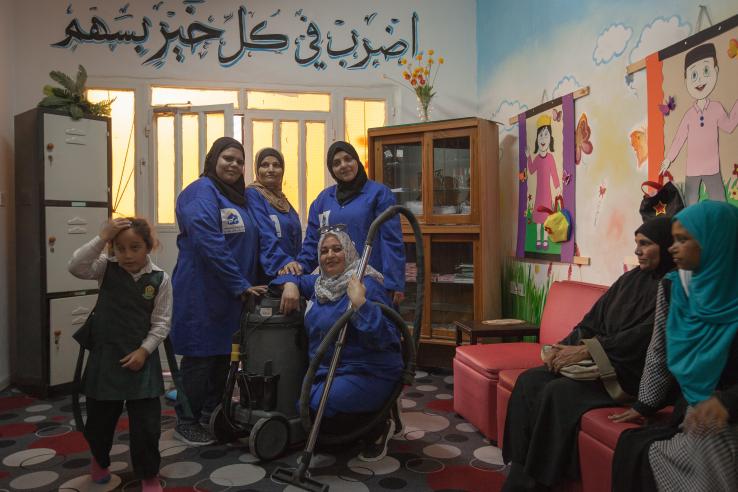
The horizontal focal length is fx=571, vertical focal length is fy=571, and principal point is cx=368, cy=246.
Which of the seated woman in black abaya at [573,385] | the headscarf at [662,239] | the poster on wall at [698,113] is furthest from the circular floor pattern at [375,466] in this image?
the poster on wall at [698,113]

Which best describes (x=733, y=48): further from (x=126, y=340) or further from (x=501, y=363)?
(x=126, y=340)

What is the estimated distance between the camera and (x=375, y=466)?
8.42 ft

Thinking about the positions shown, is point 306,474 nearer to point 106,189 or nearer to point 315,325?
point 315,325

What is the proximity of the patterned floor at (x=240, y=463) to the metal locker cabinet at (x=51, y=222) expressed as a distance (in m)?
0.62

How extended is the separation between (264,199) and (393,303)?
3.08ft

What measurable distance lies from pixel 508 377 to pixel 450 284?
192 centimetres

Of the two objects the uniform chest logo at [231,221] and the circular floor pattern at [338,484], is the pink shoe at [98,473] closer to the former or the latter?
the circular floor pattern at [338,484]

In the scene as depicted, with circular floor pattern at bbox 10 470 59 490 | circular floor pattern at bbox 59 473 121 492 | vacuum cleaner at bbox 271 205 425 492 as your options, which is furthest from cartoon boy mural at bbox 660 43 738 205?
circular floor pattern at bbox 10 470 59 490

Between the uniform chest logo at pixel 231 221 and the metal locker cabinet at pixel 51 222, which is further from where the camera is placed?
the metal locker cabinet at pixel 51 222

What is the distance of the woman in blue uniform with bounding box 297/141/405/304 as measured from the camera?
9.75ft

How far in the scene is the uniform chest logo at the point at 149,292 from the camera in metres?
2.31

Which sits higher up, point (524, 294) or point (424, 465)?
point (524, 294)

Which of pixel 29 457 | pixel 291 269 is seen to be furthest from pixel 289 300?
pixel 29 457

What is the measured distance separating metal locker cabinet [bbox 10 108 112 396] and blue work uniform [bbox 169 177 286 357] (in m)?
1.33
